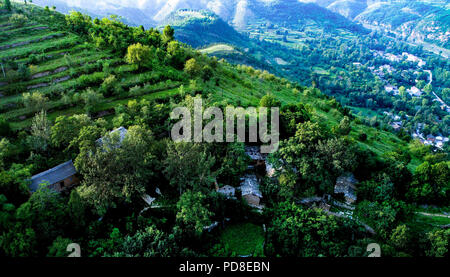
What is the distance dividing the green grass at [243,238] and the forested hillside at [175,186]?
0.15 metres

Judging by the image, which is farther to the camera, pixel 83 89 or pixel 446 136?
pixel 446 136

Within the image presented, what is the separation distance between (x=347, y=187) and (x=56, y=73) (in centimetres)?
5983

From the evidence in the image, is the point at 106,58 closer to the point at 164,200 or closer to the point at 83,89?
the point at 83,89

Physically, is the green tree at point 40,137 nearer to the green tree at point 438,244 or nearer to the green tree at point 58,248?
the green tree at point 58,248

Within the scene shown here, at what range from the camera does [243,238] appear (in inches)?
1321

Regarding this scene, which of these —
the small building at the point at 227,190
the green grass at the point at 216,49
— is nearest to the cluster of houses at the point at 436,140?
the green grass at the point at 216,49

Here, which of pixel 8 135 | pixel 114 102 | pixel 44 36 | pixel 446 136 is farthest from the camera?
pixel 446 136

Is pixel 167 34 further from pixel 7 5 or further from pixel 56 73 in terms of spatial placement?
pixel 7 5

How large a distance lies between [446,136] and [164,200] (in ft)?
475

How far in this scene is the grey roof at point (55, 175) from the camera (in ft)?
108

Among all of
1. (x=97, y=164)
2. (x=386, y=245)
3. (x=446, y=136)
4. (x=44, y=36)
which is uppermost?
(x=44, y=36)

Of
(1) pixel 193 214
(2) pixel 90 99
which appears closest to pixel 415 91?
(2) pixel 90 99

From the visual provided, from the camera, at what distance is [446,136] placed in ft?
420

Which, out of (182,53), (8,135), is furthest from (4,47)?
(182,53)
